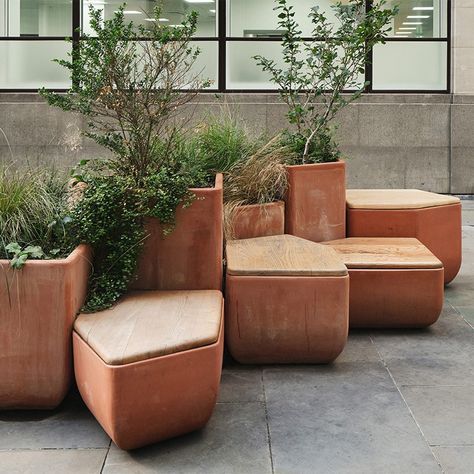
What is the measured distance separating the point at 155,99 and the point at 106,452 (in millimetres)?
2280


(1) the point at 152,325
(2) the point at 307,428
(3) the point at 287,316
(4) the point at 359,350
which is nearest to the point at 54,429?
(1) the point at 152,325

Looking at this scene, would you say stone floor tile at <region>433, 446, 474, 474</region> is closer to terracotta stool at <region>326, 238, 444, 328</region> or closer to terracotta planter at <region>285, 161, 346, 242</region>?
terracotta stool at <region>326, 238, 444, 328</region>

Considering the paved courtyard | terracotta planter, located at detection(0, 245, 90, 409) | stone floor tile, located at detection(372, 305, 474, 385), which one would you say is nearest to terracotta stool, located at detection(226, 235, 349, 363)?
the paved courtyard

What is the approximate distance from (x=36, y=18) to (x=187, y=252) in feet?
36.6

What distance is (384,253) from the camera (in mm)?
5664

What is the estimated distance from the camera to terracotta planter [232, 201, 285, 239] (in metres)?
5.81

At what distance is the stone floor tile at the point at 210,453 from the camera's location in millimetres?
3205

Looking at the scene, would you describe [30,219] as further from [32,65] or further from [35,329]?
[32,65]

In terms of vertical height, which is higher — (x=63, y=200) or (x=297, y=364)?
(x=63, y=200)

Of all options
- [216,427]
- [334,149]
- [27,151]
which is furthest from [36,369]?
[27,151]

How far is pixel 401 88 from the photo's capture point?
14.2 m

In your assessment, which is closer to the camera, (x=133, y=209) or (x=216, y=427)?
(x=216, y=427)

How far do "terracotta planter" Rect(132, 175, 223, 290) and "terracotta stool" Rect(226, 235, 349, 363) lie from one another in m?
0.18

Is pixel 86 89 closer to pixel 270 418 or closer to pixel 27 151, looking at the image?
pixel 270 418
